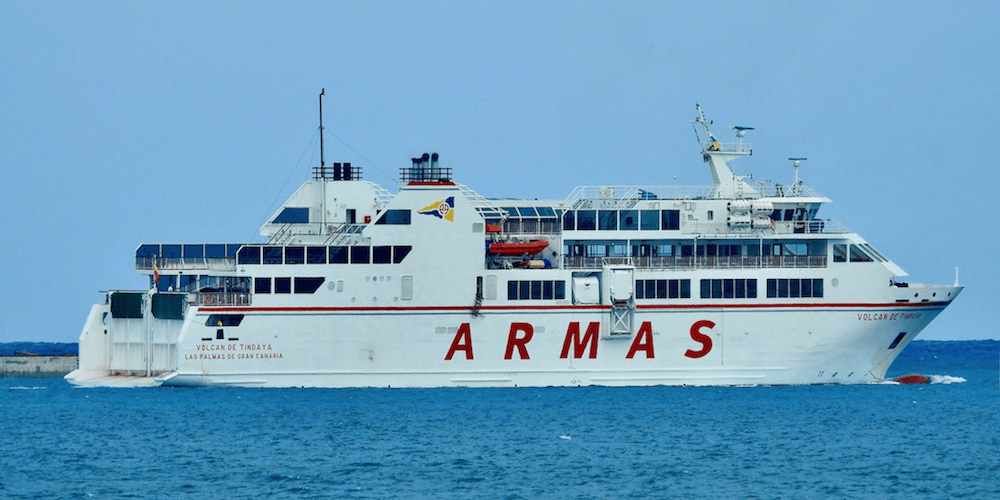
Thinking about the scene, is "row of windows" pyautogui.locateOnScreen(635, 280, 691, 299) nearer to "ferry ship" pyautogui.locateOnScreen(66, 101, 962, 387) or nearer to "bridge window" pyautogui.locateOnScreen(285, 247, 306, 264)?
"ferry ship" pyautogui.locateOnScreen(66, 101, 962, 387)

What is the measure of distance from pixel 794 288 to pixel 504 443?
1301 cm

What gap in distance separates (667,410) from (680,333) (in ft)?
13.9

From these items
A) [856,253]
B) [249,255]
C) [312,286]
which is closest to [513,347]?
[312,286]

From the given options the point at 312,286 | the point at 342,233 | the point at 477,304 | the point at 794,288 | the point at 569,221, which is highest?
the point at 569,221

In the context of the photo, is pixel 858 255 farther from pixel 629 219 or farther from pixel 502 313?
pixel 502 313

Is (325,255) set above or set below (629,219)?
below

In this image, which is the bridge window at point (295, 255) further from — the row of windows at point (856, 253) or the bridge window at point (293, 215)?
the row of windows at point (856, 253)

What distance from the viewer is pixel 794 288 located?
46781 millimetres

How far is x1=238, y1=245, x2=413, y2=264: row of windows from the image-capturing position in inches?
1833

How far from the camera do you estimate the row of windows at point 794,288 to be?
46.7 m

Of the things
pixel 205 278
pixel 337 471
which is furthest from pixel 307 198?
pixel 337 471

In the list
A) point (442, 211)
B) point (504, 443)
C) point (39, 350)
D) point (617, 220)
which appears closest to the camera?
point (504, 443)

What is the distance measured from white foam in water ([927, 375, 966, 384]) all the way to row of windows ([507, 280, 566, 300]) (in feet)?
45.8

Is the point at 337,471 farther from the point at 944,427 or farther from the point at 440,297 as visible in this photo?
the point at 944,427
